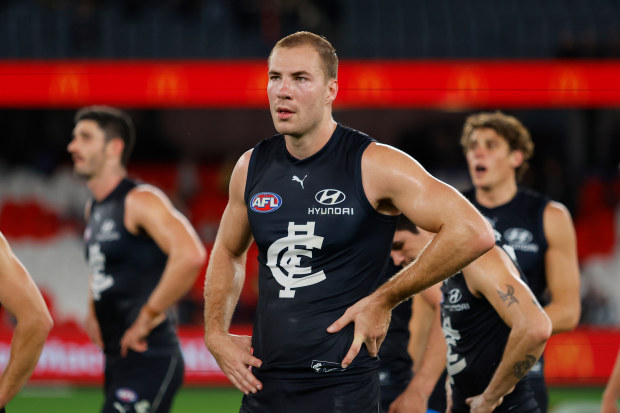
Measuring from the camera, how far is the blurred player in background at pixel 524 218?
5562 mm

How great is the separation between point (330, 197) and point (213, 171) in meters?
12.1

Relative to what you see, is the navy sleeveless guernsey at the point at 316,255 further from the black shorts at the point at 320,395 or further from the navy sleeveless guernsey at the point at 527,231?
the navy sleeveless guernsey at the point at 527,231

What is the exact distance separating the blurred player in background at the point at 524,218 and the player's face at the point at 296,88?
7.46ft

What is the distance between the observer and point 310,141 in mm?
3621

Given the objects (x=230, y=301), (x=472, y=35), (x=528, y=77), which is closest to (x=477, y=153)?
(x=230, y=301)

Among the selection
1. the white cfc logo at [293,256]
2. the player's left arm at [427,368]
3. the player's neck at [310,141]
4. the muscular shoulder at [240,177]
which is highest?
the player's neck at [310,141]

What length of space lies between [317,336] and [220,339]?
47 centimetres

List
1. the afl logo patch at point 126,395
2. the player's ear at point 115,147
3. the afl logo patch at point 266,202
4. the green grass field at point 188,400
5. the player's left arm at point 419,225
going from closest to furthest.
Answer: the player's left arm at point 419,225
the afl logo patch at point 266,202
the afl logo patch at point 126,395
the player's ear at point 115,147
the green grass field at point 188,400

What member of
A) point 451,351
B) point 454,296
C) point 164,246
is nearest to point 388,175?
point 454,296

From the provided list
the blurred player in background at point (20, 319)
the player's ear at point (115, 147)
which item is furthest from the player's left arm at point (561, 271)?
the blurred player in background at point (20, 319)

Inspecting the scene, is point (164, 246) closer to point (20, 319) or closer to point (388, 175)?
point (20, 319)

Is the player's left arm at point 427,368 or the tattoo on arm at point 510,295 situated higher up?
the tattoo on arm at point 510,295

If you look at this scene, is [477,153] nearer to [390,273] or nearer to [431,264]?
[390,273]

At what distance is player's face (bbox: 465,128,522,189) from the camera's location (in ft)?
19.1
